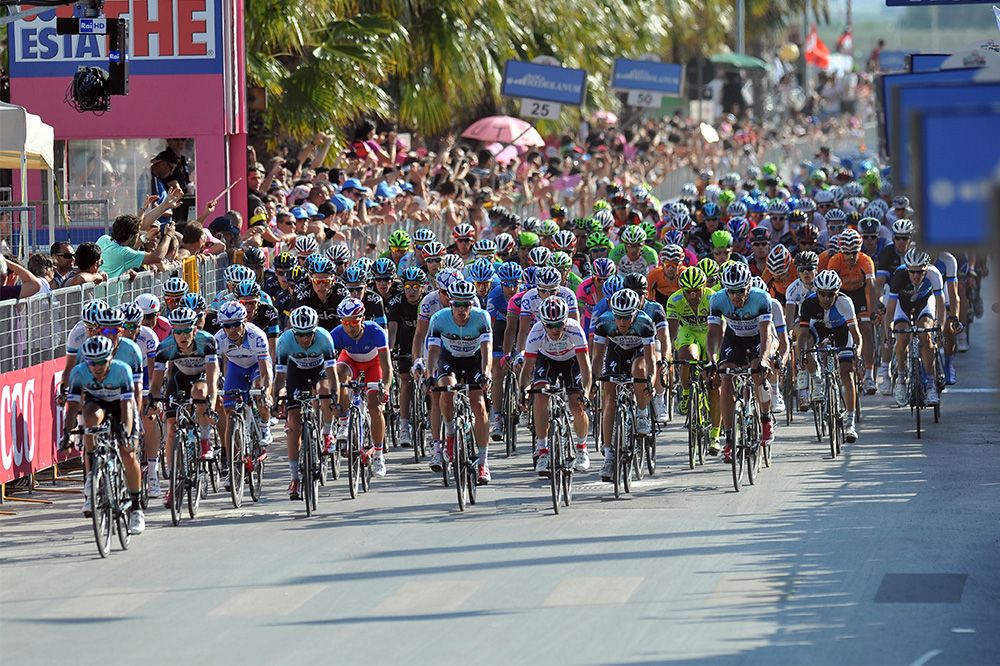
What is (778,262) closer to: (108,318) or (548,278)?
(548,278)

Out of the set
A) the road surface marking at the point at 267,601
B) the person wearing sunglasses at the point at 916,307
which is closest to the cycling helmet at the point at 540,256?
the person wearing sunglasses at the point at 916,307

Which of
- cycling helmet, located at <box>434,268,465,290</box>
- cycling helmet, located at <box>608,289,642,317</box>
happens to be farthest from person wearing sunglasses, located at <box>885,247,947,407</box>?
cycling helmet, located at <box>434,268,465,290</box>

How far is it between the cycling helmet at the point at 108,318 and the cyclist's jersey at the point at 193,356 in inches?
41.9

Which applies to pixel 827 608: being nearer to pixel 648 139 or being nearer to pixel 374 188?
pixel 374 188

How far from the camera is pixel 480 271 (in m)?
A: 18.9

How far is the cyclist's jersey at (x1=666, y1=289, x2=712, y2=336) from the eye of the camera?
19031 mm

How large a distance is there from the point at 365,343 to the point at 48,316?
2.61 m

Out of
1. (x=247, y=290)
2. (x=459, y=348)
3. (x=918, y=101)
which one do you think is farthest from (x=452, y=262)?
(x=918, y=101)

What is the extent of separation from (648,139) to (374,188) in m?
19.9

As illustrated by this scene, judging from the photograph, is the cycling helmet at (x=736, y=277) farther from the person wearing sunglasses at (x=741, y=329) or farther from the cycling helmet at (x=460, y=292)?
the cycling helmet at (x=460, y=292)

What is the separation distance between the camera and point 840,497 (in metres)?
16.3

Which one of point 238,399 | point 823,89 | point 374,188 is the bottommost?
point 238,399

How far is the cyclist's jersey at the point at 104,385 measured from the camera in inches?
570

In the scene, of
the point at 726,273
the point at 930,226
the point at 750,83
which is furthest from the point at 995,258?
the point at 750,83
